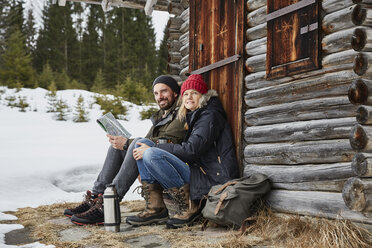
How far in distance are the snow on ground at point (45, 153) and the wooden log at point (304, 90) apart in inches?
108

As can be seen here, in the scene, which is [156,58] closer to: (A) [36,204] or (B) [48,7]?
(B) [48,7]

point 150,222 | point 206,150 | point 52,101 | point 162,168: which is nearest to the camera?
point 162,168

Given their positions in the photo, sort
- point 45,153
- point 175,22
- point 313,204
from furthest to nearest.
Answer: point 45,153 → point 175,22 → point 313,204

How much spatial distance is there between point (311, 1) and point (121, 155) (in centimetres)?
287

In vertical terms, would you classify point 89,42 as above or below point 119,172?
above

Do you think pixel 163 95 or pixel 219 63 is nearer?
pixel 163 95

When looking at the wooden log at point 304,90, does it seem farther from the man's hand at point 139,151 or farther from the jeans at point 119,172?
the jeans at point 119,172

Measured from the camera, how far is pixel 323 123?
344 centimetres

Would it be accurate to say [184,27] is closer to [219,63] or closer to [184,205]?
[219,63]

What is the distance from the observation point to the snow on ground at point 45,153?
280 inches

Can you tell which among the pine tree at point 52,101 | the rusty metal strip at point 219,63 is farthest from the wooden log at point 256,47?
the pine tree at point 52,101

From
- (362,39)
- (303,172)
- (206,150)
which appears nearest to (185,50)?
(206,150)

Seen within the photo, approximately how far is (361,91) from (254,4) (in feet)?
6.83

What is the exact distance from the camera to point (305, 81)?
12.1 ft
